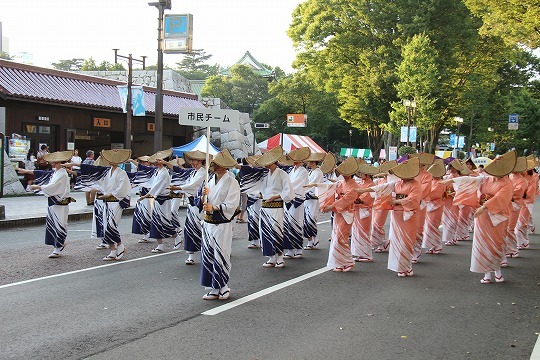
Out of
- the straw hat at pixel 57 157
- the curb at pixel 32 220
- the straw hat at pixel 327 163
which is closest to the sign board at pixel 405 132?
the curb at pixel 32 220

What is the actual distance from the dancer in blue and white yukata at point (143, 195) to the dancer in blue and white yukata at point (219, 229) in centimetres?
495

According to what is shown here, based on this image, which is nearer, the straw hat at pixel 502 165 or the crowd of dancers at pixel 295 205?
the crowd of dancers at pixel 295 205

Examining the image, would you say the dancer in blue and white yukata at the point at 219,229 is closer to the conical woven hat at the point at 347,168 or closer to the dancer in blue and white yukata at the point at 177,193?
the conical woven hat at the point at 347,168

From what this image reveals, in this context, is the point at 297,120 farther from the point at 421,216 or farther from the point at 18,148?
the point at 421,216

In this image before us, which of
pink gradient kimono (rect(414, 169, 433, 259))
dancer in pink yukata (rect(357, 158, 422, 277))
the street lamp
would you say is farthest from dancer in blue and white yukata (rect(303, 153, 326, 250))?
the street lamp

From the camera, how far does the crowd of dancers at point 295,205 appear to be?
7809mm

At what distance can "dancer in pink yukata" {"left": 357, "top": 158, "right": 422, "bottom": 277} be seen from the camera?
374 inches

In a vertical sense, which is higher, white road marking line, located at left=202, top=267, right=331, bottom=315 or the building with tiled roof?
the building with tiled roof

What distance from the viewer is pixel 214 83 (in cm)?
5041

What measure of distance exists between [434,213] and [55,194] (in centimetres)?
751

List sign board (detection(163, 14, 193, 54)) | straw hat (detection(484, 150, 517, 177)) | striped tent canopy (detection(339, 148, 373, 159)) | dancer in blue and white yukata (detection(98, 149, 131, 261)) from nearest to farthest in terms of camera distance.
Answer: straw hat (detection(484, 150, 517, 177))
dancer in blue and white yukata (detection(98, 149, 131, 261))
sign board (detection(163, 14, 193, 54))
striped tent canopy (detection(339, 148, 373, 159))

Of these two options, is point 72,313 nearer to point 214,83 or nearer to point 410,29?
point 410,29

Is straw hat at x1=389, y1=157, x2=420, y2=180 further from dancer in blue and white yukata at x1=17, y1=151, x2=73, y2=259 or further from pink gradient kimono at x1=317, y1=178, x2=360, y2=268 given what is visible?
dancer in blue and white yukata at x1=17, y1=151, x2=73, y2=259

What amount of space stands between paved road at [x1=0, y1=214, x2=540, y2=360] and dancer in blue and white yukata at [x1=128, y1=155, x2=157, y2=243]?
6.28 feet
